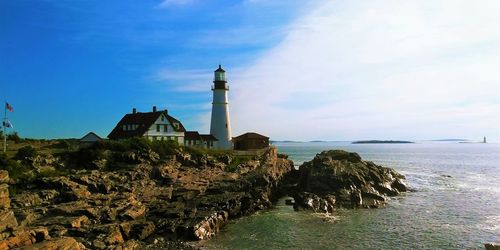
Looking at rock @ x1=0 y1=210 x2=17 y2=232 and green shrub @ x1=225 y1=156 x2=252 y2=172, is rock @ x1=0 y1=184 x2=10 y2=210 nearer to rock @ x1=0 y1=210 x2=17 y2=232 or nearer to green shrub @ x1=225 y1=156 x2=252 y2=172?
rock @ x1=0 y1=210 x2=17 y2=232

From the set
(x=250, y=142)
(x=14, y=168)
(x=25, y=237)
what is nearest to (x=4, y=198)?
(x=14, y=168)

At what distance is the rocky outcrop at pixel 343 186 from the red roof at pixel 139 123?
68.9 ft

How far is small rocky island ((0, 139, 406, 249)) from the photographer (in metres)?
23.2

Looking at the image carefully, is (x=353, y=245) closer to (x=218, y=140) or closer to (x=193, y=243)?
(x=193, y=243)

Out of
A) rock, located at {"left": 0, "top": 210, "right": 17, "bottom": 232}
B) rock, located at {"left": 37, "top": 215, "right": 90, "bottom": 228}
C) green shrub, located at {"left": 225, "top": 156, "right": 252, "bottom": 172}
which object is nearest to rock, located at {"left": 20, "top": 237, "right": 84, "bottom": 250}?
rock, located at {"left": 0, "top": 210, "right": 17, "bottom": 232}

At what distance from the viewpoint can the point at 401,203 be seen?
38156 mm

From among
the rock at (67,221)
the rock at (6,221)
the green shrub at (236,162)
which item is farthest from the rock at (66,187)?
the green shrub at (236,162)

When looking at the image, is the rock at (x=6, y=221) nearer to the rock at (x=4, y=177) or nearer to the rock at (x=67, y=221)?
the rock at (x=67, y=221)

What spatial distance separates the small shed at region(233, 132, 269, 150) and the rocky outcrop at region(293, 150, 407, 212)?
59.7ft

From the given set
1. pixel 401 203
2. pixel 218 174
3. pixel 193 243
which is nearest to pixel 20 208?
pixel 193 243

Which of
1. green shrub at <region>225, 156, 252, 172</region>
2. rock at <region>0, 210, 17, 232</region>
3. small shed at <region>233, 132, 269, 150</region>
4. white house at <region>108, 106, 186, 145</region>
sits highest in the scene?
white house at <region>108, 106, 186, 145</region>

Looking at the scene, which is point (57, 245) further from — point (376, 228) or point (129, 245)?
point (376, 228)

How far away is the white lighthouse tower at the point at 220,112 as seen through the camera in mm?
61812

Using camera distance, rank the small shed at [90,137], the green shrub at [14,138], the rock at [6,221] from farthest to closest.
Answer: the small shed at [90,137], the green shrub at [14,138], the rock at [6,221]
